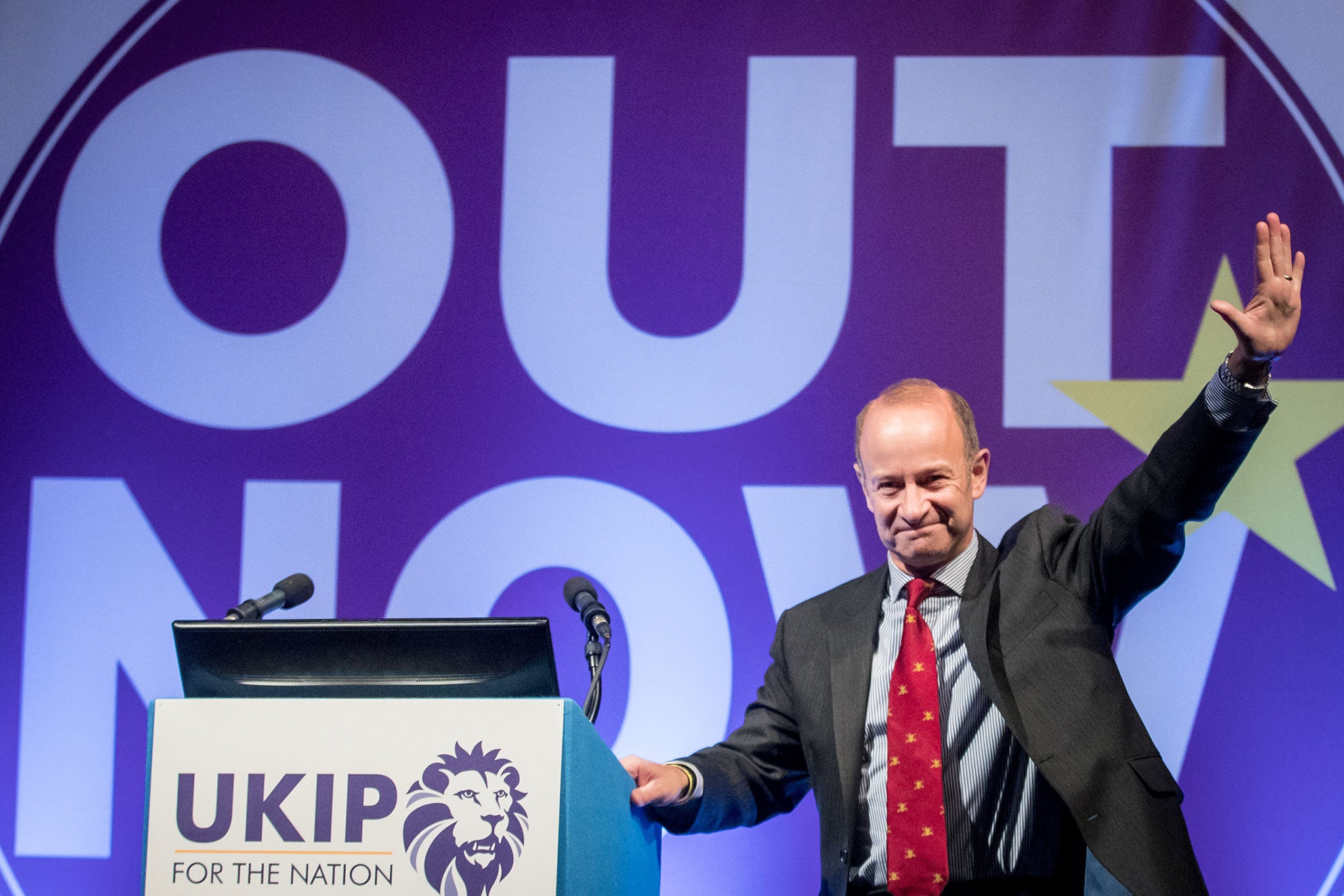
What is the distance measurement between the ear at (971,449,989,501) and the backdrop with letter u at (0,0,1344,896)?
525mm

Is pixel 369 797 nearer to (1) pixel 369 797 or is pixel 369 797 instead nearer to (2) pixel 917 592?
(1) pixel 369 797

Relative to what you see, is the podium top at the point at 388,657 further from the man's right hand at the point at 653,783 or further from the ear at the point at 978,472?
the ear at the point at 978,472

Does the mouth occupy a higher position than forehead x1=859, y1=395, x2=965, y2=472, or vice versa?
forehead x1=859, y1=395, x2=965, y2=472

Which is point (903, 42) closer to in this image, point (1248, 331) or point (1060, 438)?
point (1060, 438)

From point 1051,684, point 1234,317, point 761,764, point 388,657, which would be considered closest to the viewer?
point 388,657

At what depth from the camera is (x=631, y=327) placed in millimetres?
3521

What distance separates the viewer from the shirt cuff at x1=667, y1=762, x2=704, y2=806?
8.05 ft

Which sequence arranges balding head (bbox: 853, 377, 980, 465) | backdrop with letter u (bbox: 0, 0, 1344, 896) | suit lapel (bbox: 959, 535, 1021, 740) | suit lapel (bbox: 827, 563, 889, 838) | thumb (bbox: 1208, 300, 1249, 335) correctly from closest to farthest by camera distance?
1. thumb (bbox: 1208, 300, 1249, 335)
2. suit lapel (bbox: 959, 535, 1021, 740)
3. suit lapel (bbox: 827, 563, 889, 838)
4. balding head (bbox: 853, 377, 980, 465)
5. backdrop with letter u (bbox: 0, 0, 1344, 896)

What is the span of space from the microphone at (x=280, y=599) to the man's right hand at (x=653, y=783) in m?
0.73

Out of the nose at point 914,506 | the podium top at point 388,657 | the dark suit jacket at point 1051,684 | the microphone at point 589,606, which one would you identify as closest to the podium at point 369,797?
the podium top at point 388,657

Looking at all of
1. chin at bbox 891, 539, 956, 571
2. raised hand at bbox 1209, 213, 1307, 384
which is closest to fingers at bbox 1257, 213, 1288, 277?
raised hand at bbox 1209, 213, 1307, 384

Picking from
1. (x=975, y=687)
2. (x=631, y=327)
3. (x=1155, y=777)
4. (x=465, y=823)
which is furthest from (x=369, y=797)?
(x=631, y=327)

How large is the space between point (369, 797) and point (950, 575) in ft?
4.54

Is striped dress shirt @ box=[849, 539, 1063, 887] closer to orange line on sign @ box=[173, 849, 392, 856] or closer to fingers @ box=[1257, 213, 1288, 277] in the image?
fingers @ box=[1257, 213, 1288, 277]
